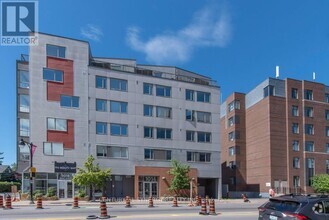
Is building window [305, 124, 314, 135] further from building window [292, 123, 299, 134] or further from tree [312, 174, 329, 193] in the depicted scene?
tree [312, 174, 329, 193]

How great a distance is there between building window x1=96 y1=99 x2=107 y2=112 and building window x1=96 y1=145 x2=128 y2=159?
4.48m

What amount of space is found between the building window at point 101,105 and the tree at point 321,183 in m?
37.1

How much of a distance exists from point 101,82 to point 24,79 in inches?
353

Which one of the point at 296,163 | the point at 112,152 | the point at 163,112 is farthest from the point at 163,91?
the point at 296,163

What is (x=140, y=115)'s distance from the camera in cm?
5256

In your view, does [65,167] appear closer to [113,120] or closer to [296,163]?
[113,120]

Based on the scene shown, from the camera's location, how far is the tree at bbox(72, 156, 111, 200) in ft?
144

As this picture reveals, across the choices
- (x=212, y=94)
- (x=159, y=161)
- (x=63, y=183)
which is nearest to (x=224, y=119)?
(x=212, y=94)

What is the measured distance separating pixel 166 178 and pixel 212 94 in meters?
13.6

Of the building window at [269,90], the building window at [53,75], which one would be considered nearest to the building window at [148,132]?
the building window at [53,75]

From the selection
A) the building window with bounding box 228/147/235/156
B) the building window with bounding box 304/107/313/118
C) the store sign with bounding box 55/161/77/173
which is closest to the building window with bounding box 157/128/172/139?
the store sign with bounding box 55/161/77/173

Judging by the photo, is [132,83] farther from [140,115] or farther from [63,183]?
[63,183]

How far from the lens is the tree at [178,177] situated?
4991 centimetres

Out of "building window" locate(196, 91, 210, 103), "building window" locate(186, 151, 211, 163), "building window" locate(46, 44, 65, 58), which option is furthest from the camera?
"building window" locate(196, 91, 210, 103)
